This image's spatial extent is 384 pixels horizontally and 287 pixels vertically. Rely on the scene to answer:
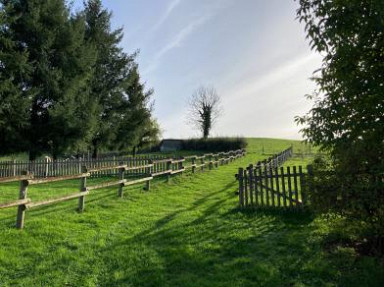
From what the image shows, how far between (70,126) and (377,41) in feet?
83.9

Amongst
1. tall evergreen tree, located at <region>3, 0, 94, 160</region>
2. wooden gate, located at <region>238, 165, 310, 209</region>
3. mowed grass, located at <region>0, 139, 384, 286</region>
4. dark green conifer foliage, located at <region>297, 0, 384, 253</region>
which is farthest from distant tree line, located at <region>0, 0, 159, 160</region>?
dark green conifer foliage, located at <region>297, 0, 384, 253</region>

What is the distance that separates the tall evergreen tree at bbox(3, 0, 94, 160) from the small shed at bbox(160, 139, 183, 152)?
1715 inches

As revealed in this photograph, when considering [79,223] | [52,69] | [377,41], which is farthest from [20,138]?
[377,41]

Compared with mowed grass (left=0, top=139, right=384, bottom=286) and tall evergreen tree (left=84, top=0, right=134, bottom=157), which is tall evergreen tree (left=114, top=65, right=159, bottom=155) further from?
mowed grass (left=0, top=139, right=384, bottom=286)


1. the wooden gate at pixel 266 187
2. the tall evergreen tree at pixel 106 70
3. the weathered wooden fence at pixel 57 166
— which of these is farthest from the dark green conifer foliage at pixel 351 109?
the tall evergreen tree at pixel 106 70

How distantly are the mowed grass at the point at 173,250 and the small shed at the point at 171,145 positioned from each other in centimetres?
6276

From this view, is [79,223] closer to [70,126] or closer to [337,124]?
[337,124]

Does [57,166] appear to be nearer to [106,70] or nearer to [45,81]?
[45,81]

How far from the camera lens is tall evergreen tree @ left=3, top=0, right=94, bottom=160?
2883 centimetres

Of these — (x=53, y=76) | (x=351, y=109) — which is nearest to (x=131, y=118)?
(x=53, y=76)

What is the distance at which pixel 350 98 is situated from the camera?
648 centimetres

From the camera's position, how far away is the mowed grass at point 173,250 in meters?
6.41

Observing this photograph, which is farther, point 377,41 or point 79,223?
point 79,223

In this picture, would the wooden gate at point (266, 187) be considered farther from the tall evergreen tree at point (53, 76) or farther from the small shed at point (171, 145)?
the small shed at point (171, 145)
